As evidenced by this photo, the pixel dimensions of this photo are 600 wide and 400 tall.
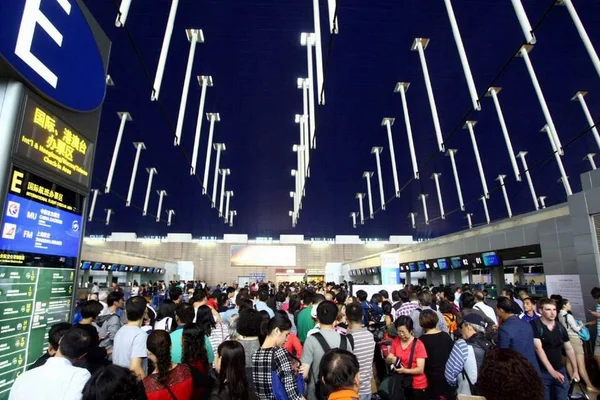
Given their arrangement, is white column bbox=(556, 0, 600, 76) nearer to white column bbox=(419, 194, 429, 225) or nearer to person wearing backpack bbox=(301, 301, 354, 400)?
person wearing backpack bbox=(301, 301, 354, 400)

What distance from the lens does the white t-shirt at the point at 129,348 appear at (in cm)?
353

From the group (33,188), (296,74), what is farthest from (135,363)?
(296,74)

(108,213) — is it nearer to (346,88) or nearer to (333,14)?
(346,88)

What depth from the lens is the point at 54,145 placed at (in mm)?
3297

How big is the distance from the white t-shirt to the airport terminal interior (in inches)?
0.8

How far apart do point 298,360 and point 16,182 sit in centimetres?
288

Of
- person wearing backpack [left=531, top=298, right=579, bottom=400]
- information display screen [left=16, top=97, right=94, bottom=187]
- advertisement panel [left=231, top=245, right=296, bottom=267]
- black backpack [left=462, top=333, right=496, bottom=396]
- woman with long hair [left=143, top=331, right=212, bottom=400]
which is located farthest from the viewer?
advertisement panel [left=231, top=245, right=296, bottom=267]

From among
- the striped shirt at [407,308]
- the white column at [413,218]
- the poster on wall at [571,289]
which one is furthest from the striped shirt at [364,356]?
the white column at [413,218]

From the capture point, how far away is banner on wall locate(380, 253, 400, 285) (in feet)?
42.2

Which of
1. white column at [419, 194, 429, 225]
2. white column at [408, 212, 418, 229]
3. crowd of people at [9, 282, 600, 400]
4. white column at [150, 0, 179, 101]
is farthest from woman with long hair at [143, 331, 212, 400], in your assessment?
white column at [408, 212, 418, 229]

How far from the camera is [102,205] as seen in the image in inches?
877

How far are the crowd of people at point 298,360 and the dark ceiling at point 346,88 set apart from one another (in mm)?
5820

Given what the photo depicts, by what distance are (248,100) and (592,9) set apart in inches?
Answer: 338

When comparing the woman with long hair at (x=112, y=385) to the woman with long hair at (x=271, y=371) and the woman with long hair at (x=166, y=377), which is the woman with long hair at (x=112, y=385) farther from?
the woman with long hair at (x=271, y=371)
